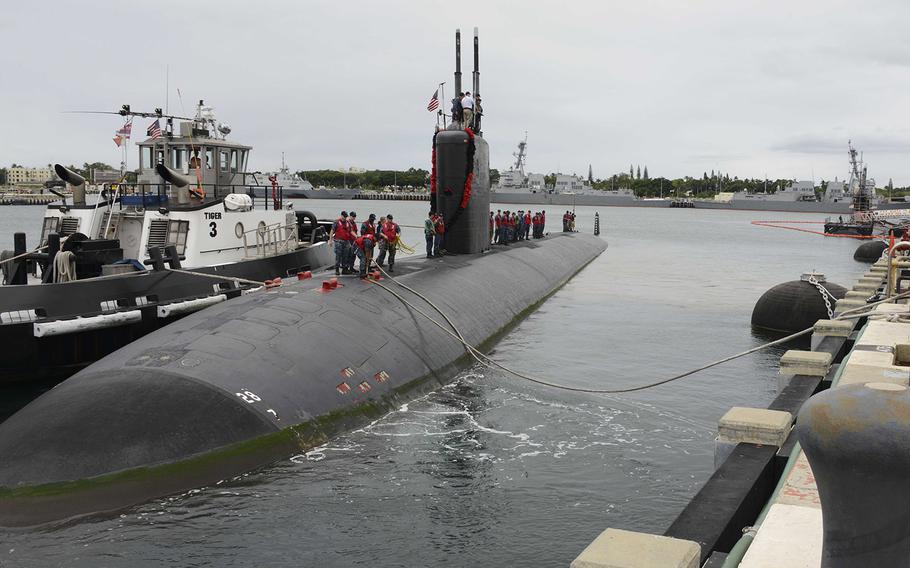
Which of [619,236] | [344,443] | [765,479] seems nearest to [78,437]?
[344,443]

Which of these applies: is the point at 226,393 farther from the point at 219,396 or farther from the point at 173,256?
the point at 173,256

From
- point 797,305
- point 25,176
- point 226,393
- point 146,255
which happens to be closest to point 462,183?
point 146,255

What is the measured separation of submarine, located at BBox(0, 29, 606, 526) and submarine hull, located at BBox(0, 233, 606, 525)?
0.02m

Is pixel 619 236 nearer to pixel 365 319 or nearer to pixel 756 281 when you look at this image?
pixel 756 281

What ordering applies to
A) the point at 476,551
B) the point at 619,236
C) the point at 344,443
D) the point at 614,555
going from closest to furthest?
the point at 614,555 < the point at 476,551 < the point at 344,443 < the point at 619,236

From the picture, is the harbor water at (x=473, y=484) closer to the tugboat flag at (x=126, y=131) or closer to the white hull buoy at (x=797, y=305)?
the white hull buoy at (x=797, y=305)

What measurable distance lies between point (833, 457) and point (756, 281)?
36.2m

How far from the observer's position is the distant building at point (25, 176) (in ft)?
563

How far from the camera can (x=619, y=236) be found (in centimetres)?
7588

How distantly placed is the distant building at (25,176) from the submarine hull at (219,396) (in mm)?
178292

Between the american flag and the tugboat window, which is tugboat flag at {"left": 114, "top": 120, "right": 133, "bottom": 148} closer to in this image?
the american flag

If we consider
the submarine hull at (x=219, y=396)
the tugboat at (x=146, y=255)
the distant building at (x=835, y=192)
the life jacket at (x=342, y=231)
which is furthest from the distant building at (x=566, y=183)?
the submarine hull at (x=219, y=396)

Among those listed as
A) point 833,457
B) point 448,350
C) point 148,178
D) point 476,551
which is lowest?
point 476,551

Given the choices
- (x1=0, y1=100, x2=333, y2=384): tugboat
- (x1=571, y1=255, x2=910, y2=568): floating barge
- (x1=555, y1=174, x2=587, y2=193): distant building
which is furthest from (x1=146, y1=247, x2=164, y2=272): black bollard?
(x1=555, y1=174, x2=587, y2=193): distant building
